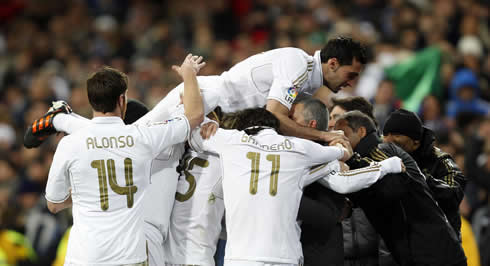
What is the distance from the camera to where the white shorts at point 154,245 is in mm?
4766

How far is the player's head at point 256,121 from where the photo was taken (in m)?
4.74

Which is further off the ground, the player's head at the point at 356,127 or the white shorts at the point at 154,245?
the player's head at the point at 356,127

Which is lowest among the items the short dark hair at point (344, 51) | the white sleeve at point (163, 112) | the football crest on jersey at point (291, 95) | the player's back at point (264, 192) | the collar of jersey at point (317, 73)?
the player's back at point (264, 192)

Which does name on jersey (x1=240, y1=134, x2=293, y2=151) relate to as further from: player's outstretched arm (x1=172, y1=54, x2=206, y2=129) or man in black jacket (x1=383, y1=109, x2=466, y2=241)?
man in black jacket (x1=383, y1=109, x2=466, y2=241)

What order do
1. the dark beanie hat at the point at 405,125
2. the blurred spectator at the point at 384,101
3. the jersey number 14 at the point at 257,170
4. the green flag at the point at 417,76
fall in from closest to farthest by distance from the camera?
the jersey number 14 at the point at 257,170, the dark beanie hat at the point at 405,125, the blurred spectator at the point at 384,101, the green flag at the point at 417,76

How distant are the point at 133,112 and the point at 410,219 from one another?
2.20 meters

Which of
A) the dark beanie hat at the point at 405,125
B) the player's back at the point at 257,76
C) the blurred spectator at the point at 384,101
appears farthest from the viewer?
the blurred spectator at the point at 384,101

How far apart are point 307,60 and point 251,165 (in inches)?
48.7

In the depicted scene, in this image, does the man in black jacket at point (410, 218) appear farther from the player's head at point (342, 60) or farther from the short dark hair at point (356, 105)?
the short dark hair at point (356, 105)

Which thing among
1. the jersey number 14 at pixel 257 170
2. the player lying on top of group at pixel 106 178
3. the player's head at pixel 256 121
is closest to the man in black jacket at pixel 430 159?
the player's head at pixel 256 121

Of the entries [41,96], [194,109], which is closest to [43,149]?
[41,96]

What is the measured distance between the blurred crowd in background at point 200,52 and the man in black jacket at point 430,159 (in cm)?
292

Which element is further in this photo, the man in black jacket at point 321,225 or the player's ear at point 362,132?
the player's ear at point 362,132

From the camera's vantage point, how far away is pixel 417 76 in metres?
10.2
